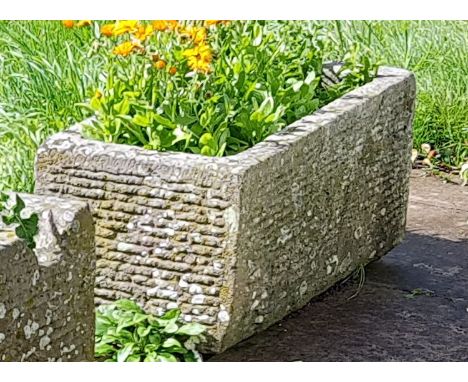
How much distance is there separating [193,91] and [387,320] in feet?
3.38

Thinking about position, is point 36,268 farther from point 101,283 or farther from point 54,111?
point 54,111

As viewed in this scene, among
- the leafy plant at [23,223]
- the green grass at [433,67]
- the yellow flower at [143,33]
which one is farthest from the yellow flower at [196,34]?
the green grass at [433,67]

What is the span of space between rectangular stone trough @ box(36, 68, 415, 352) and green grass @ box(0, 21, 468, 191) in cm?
69

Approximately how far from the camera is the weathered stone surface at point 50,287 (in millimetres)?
2926

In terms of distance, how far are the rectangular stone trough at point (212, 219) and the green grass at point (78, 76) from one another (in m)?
0.69

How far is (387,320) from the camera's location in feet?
14.7

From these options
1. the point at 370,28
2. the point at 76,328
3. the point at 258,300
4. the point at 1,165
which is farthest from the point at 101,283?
the point at 370,28

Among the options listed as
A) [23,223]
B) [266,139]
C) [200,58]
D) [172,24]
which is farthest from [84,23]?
[23,223]

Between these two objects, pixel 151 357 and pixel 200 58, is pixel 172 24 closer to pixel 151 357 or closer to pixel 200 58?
pixel 200 58

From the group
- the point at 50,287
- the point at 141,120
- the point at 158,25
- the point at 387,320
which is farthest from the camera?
the point at 387,320

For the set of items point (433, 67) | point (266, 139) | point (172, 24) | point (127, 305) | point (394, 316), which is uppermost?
point (172, 24)

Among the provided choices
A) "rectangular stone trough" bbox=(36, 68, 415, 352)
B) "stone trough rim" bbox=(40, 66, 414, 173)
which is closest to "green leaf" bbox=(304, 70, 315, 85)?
"stone trough rim" bbox=(40, 66, 414, 173)

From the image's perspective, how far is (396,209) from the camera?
4.95 metres

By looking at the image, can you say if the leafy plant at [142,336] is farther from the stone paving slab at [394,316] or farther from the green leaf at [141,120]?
the green leaf at [141,120]
